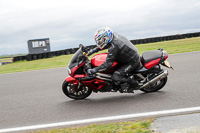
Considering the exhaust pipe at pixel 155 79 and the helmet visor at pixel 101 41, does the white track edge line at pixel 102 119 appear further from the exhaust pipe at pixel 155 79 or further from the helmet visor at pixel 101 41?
the helmet visor at pixel 101 41

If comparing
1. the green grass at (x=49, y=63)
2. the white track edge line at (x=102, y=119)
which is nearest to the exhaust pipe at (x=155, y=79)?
the white track edge line at (x=102, y=119)

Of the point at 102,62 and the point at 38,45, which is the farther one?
the point at 38,45

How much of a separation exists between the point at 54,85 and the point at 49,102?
215 centimetres

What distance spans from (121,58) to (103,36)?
2.24ft

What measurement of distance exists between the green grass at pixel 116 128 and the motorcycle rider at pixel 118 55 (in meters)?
1.50

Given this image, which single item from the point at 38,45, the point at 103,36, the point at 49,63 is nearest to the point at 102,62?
the point at 103,36

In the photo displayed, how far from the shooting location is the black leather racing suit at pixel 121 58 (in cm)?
508

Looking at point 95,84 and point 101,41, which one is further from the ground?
point 101,41

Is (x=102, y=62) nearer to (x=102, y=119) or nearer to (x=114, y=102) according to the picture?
(x=114, y=102)

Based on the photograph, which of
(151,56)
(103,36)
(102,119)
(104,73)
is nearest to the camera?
(102,119)

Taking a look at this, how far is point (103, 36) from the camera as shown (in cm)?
503

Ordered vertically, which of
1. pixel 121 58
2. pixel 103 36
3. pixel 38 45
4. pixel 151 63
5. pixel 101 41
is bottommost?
pixel 151 63

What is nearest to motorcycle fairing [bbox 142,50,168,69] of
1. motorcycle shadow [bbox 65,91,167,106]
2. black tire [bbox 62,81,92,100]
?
motorcycle shadow [bbox 65,91,167,106]

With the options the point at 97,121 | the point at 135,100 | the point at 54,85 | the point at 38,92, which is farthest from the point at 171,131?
the point at 54,85
